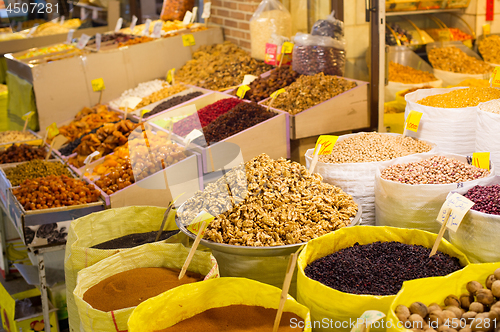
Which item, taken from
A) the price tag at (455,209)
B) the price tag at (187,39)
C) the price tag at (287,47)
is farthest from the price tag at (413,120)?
the price tag at (187,39)

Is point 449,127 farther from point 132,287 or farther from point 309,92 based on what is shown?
point 132,287

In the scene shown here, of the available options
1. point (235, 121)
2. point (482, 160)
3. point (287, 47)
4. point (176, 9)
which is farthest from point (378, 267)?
point (176, 9)

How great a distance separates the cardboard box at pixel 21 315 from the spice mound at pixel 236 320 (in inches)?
63.1

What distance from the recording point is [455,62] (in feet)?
13.4

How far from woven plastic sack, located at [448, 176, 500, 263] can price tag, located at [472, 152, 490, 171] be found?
0.46m

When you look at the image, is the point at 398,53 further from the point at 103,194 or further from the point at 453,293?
the point at 453,293

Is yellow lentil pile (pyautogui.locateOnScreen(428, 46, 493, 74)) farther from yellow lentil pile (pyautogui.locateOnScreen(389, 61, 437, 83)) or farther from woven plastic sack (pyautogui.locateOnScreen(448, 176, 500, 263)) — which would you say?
woven plastic sack (pyautogui.locateOnScreen(448, 176, 500, 263))

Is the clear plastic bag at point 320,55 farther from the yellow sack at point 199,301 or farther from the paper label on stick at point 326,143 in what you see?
the yellow sack at point 199,301

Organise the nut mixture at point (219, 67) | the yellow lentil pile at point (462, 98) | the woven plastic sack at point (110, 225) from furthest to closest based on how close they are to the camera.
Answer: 1. the nut mixture at point (219, 67)
2. the yellow lentil pile at point (462, 98)
3. the woven plastic sack at point (110, 225)

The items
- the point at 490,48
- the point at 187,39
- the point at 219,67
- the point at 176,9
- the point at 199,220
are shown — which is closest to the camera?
the point at 199,220

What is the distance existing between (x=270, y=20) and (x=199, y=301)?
9.69ft

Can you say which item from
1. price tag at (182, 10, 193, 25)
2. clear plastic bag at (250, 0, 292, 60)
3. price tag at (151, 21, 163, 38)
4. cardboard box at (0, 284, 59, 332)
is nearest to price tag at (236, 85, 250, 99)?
clear plastic bag at (250, 0, 292, 60)

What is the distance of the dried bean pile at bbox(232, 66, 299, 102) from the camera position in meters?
3.31

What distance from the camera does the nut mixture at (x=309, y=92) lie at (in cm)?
300
